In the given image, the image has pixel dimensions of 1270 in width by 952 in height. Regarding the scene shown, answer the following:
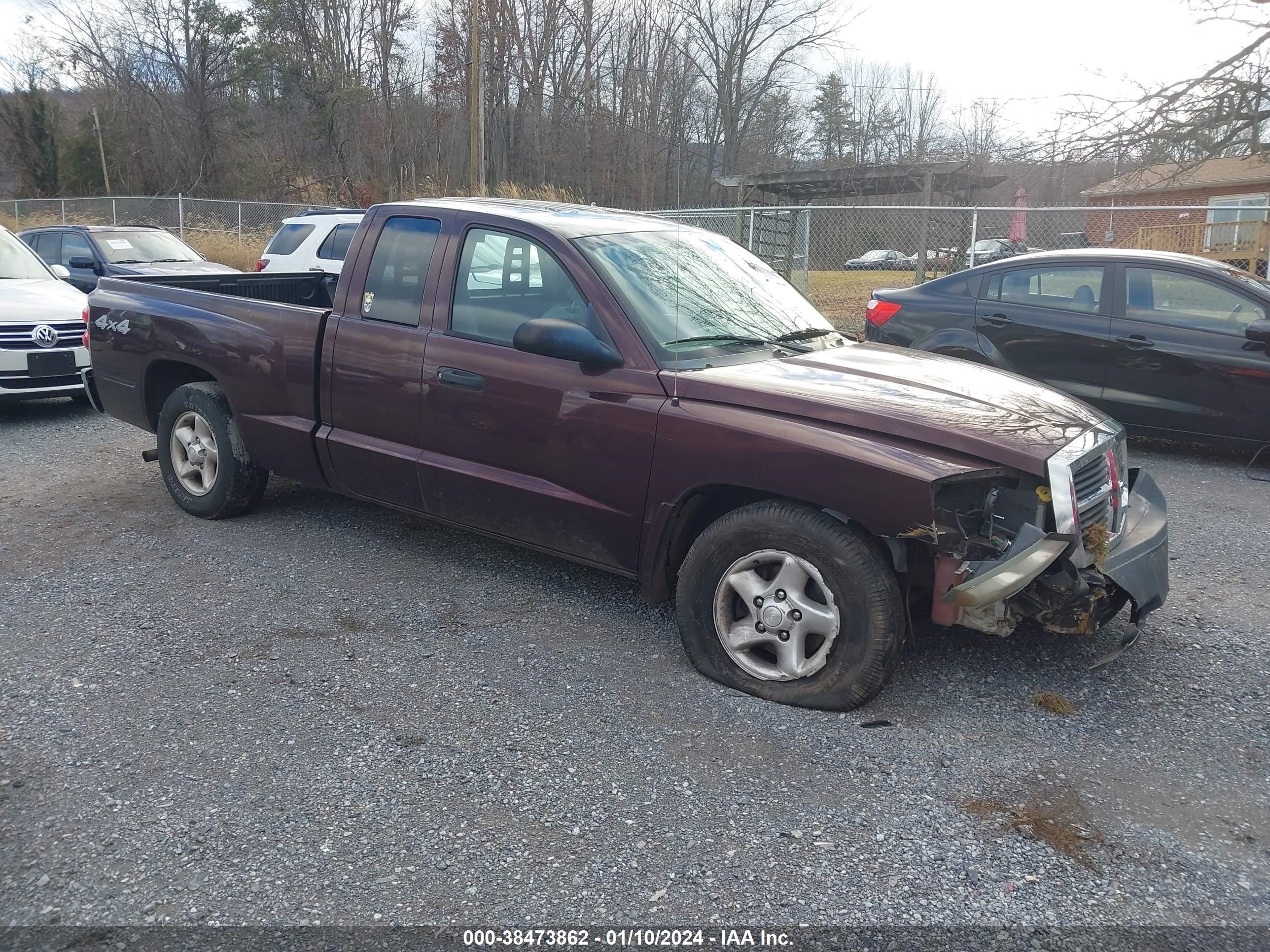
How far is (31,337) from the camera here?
863cm

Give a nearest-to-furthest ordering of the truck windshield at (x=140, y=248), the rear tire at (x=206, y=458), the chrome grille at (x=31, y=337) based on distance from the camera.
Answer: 1. the rear tire at (x=206, y=458)
2. the chrome grille at (x=31, y=337)
3. the truck windshield at (x=140, y=248)

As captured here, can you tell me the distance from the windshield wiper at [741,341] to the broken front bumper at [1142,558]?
1.53 m

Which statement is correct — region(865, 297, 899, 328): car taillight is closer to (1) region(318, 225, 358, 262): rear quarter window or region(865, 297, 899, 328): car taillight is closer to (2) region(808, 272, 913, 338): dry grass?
(1) region(318, 225, 358, 262): rear quarter window

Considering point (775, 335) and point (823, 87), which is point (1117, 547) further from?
point (823, 87)

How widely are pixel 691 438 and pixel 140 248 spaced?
12.5 metres

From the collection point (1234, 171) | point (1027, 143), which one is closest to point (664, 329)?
point (1027, 143)

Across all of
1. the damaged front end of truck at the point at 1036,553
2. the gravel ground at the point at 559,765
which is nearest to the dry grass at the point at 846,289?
the gravel ground at the point at 559,765

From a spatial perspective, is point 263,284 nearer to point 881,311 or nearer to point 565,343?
point 565,343

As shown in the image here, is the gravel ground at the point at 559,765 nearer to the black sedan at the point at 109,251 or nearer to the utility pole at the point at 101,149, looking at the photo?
the black sedan at the point at 109,251

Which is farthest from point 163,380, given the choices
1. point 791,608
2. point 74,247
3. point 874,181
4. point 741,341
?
point 874,181

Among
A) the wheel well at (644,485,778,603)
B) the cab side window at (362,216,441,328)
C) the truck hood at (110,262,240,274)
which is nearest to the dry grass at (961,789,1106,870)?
the wheel well at (644,485,778,603)

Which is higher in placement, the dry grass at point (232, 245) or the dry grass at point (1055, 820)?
the dry grass at point (232, 245)

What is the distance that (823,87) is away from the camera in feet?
152

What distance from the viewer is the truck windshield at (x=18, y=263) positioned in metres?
9.80
